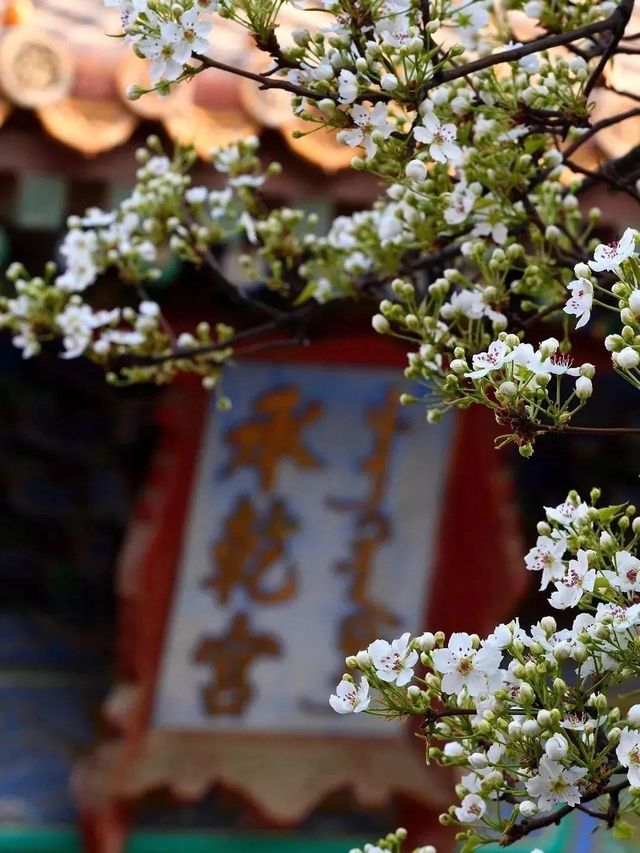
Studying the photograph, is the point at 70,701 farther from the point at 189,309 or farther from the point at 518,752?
the point at 518,752

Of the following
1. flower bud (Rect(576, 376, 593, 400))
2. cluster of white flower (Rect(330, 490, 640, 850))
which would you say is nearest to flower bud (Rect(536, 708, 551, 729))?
cluster of white flower (Rect(330, 490, 640, 850))

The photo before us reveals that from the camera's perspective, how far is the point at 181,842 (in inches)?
109

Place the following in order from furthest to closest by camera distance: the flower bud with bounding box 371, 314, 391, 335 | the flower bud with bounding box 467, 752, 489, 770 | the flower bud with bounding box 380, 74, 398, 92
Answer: the flower bud with bounding box 371, 314, 391, 335, the flower bud with bounding box 380, 74, 398, 92, the flower bud with bounding box 467, 752, 489, 770

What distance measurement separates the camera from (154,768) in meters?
2.67

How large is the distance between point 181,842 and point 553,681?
198cm

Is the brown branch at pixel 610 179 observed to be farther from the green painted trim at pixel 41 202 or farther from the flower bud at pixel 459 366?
the green painted trim at pixel 41 202

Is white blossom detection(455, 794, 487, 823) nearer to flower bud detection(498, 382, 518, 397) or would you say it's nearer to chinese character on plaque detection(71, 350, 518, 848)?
flower bud detection(498, 382, 518, 397)

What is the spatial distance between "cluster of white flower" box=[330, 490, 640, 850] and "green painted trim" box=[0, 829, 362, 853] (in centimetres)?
184

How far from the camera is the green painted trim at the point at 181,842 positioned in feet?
9.00

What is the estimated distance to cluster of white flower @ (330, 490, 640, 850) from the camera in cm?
96

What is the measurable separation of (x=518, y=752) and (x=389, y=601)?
1.88 m

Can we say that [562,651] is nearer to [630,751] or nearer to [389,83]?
[630,751]

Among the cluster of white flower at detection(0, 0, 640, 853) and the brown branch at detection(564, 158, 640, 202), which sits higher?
the brown branch at detection(564, 158, 640, 202)

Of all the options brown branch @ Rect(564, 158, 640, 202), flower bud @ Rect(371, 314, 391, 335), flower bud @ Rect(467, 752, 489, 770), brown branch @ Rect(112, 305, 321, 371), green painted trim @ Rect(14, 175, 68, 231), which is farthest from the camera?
green painted trim @ Rect(14, 175, 68, 231)
